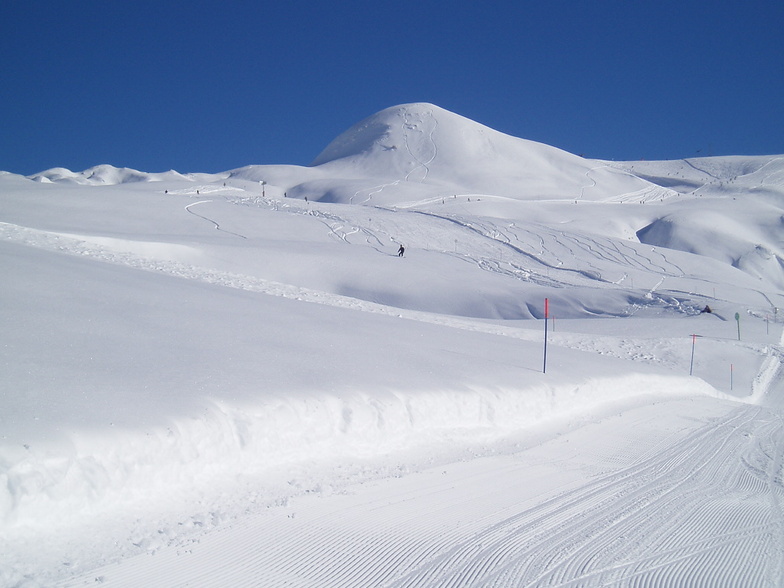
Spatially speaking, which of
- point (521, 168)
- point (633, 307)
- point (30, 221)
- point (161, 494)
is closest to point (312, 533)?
point (161, 494)

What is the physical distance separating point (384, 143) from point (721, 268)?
85.0 meters

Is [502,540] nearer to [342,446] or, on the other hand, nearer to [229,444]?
[342,446]

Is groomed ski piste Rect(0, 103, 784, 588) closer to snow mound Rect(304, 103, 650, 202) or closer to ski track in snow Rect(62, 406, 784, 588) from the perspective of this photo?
ski track in snow Rect(62, 406, 784, 588)

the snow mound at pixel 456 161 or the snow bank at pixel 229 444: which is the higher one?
the snow mound at pixel 456 161

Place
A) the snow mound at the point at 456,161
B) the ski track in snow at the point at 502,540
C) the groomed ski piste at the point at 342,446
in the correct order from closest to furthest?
1. the ski track in snow at the point at 502,540
2. the groomed ski piste at the point at 342,446
3. the snow mound at the point at 456,161

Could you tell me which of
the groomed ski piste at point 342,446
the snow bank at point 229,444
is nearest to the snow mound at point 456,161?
the groomed ski piste at point 342,446

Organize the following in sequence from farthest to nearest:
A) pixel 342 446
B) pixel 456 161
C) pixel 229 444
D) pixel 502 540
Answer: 1. pixel 456 161
2. pixel 342 446
3. pixel 229 444
4. pixel 502 540

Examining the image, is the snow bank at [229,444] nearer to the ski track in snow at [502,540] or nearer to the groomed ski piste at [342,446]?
the groomed ski piste at [342,446]

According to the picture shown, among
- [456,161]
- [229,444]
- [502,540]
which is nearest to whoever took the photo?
[502,540]

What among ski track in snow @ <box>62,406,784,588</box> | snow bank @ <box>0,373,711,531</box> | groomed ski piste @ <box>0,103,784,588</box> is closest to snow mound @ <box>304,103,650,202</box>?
groomed ski piste @ <box>0,103,784,588</box>

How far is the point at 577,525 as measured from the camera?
21.8 ft

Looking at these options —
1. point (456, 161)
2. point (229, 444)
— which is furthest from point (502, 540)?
point (456, 161)

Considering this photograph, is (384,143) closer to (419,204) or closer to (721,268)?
(419,204)

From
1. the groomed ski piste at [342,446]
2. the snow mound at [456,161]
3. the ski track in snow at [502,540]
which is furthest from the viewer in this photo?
the snow mound at [456,161]
